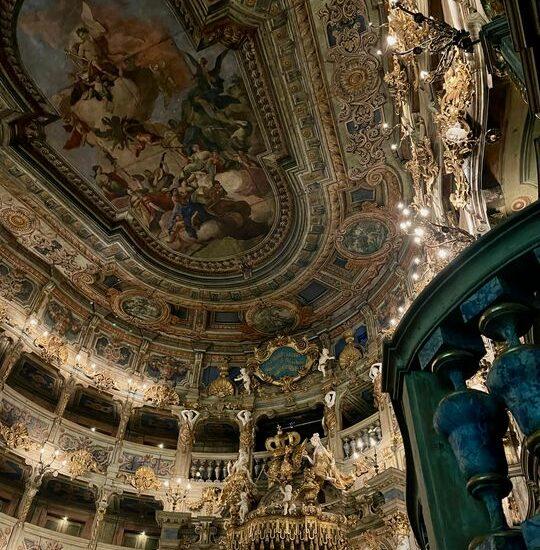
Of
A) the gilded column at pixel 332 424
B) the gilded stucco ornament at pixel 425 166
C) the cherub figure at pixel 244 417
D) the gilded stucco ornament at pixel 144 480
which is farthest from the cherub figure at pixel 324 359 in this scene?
the gilded stucco ornament at pixel 425 166

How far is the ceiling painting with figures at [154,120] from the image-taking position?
14.5 meters

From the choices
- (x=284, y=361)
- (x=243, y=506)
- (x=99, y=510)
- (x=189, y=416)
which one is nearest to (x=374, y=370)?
(x=284, y=361)

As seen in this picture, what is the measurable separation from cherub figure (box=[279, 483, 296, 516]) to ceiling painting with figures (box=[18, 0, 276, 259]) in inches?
321

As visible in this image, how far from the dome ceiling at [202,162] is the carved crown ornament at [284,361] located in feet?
2.85

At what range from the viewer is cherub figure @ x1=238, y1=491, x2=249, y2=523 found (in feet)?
42.5

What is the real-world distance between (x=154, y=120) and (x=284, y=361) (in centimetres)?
870

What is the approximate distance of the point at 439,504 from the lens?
186 cm

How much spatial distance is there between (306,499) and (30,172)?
11.7 meters

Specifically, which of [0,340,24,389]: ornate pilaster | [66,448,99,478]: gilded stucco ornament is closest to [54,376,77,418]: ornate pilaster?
[66,448,99,478]: gilded stucco ornament

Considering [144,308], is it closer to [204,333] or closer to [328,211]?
[204,333]

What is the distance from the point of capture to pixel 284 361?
18.1m

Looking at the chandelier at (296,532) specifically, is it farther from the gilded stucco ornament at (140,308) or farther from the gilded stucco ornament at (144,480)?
the gilded stucco ornament at (140,308)

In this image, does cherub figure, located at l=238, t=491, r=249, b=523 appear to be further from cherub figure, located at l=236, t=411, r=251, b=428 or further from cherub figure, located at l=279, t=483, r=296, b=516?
cherub figure, located at l=236, t=411, r=251, b=428

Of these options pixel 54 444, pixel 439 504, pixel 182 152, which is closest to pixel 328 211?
pixel 182 152
